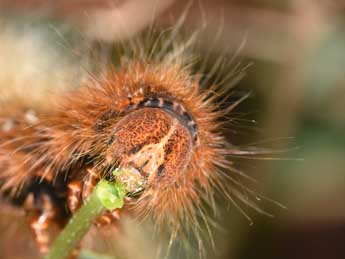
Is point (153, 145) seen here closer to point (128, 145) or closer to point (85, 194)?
point (128, 145)

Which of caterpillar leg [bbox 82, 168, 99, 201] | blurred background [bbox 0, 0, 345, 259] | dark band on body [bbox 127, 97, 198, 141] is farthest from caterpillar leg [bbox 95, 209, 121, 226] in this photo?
blurred background [bbox 0, 0, 345, 259]

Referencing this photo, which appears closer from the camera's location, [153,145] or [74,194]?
[153,145]

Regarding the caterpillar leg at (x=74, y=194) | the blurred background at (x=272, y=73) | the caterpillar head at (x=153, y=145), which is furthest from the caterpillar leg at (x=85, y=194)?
the blurred background at (x=272, y=73)

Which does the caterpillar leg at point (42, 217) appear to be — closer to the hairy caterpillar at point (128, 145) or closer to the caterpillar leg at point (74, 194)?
the hairy caterpillar at point (128, 145)

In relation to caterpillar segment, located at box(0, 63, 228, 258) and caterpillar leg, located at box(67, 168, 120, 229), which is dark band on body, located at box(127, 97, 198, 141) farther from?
caterpillar leg, located at box(67, 168, 120, 229)

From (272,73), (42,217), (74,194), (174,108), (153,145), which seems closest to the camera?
(153,145)

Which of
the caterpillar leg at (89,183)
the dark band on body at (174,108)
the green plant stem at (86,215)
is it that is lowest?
the green plant stem at (86,215)

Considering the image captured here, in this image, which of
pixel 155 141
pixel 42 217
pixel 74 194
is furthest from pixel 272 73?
pixel 155 141
